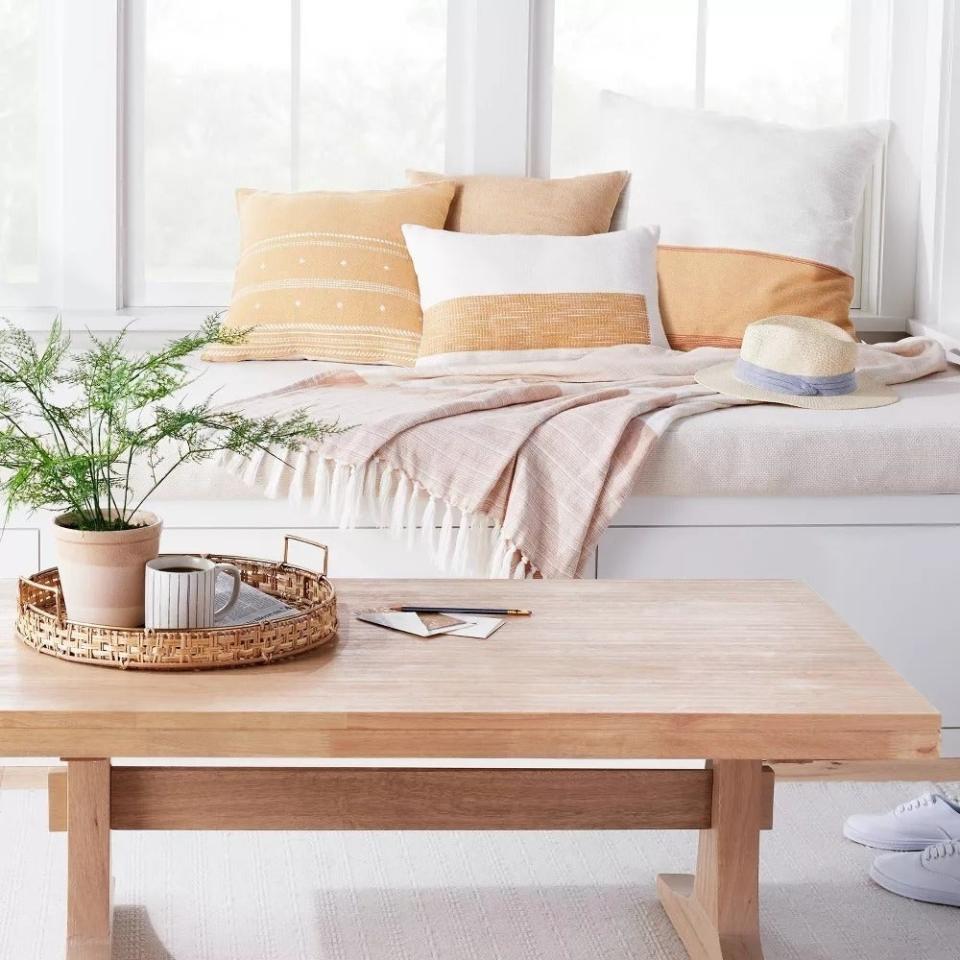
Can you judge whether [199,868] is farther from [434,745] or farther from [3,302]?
[3,302]

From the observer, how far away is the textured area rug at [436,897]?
1870 mm

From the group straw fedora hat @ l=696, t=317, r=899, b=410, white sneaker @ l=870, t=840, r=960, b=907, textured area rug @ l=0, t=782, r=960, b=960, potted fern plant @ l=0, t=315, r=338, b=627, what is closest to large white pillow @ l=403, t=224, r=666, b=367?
straw fedora hat @ l=696, t=317, r=899, b=410

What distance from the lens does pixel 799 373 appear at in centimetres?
271

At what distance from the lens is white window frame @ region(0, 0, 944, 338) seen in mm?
3367

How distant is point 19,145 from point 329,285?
89 cm

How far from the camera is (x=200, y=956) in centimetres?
183

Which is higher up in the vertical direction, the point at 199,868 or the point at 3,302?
the point at 3,302

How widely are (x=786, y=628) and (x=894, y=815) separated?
1.96 ft

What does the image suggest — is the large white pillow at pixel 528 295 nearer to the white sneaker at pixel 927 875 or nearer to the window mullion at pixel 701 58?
the window mullion at pixel 701 58

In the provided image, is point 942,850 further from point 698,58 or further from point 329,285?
point 698,58

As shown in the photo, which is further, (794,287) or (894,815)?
(794,287)

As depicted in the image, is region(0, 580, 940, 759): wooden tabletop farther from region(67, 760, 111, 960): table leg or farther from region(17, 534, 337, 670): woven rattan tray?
region(67, 760, 111, 960): table leg

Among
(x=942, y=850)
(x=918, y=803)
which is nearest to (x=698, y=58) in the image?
(x=918, y=803)

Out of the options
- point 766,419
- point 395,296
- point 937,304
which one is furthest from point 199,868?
point 937,304
